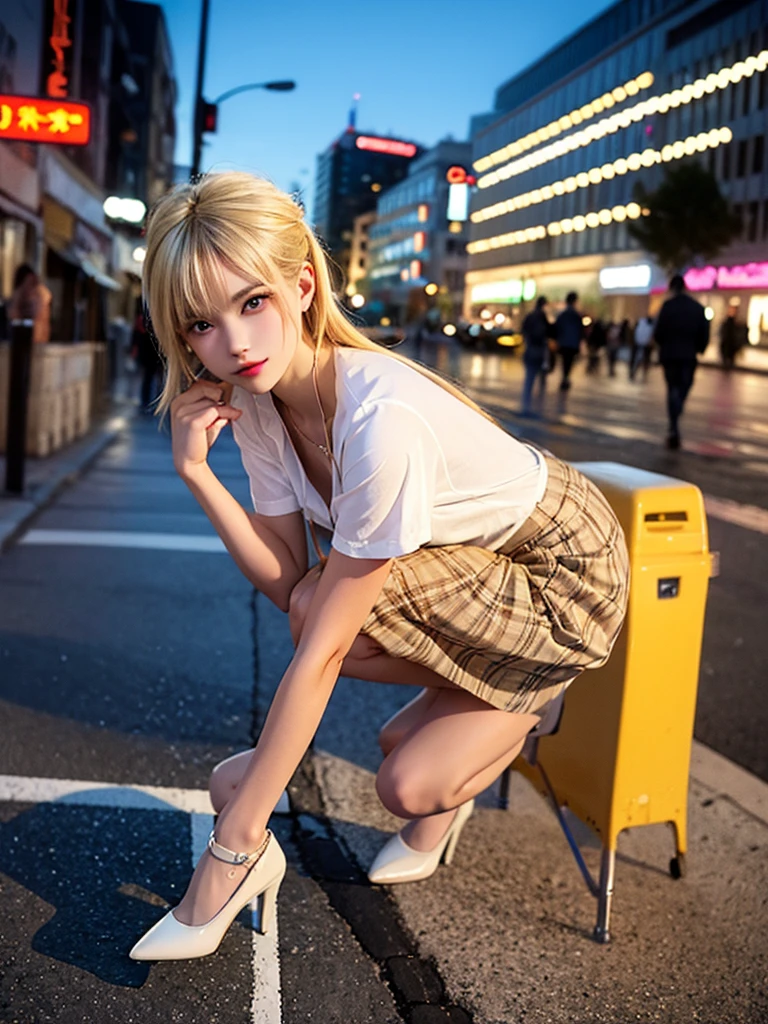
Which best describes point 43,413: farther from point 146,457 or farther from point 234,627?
point 234,627

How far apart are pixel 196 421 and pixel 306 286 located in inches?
15.8

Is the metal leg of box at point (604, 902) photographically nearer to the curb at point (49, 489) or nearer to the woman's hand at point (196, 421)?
the woman's hand at point (196, 421)

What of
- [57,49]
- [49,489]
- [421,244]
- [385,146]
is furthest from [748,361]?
[421,244]

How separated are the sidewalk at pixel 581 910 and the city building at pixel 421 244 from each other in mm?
100946

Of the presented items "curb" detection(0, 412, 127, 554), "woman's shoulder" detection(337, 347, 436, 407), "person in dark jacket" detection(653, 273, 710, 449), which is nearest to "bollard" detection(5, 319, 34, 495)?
"curb" detection(0, 412, 127, 554)

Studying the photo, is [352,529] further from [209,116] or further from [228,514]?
[209,116]

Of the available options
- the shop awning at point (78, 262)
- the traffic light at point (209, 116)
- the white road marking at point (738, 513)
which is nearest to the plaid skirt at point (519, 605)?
the white road marking at point (738, 513)

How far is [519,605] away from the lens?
8.18 feet

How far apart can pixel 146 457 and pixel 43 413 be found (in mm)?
1685

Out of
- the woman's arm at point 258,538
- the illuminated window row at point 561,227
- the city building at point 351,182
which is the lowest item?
the woman's arm at point 258,538

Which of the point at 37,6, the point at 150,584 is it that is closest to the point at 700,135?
the point at 37,6

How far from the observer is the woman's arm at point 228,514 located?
101 inches

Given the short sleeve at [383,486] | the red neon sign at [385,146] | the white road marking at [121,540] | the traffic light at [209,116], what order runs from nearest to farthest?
the short sleeve at [383,486]
the white road marking at [121,540]
the red neon sign at [385,146]
the traffic light at [209,116]

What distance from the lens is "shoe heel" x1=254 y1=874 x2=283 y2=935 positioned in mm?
2500
